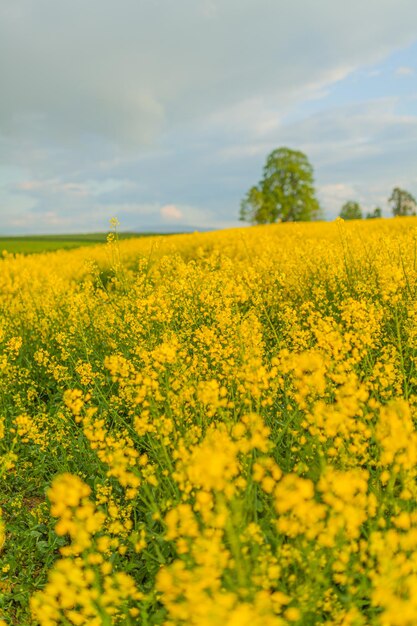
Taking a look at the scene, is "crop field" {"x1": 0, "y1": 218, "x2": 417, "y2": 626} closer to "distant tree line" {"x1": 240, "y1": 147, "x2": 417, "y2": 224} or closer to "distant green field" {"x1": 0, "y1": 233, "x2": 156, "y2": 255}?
"distant green field" {"x1": 0, "y1": 233, "x2": 156, "y2": 255}

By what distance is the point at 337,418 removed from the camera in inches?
92.4

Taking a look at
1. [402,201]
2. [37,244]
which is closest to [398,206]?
[402,201]

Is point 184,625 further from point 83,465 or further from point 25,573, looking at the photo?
point 83,465

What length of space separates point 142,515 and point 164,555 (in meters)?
0.59

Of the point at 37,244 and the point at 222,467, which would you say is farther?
the point at 37,244

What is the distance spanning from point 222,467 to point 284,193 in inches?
2009

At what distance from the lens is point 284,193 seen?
5041 cm

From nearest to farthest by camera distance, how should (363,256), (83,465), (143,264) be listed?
(83,465) → (143,264) → (363,256)

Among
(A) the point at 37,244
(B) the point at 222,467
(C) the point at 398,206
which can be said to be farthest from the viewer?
(C) the point at 398,206

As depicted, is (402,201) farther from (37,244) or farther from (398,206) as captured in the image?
(37,244)

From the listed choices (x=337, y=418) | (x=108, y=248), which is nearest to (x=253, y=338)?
(x=337, y=418)

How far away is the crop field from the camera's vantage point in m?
1.96

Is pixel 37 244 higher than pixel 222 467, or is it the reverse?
pixel 37 244

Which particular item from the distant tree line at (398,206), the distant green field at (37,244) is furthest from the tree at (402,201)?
the distant green field at (37,244)
